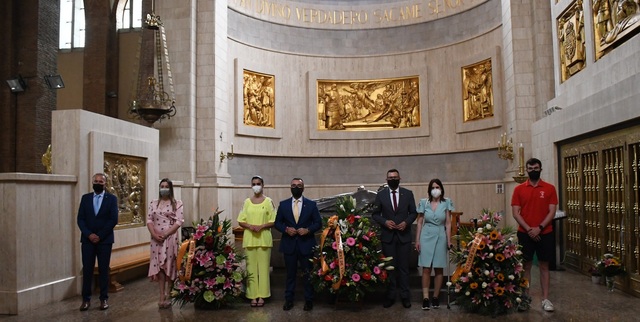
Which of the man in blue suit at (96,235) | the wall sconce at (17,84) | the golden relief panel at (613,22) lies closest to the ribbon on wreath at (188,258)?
the man in blue suit at (96,235)

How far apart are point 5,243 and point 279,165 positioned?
402 inches

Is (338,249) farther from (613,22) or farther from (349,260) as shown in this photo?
(613,22)

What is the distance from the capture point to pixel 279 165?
16.7 metres

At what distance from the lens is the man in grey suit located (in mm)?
6879

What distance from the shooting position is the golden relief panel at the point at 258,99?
15797 mm

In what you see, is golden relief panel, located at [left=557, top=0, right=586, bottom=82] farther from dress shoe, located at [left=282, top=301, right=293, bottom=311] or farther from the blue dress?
dress shoe, located at [left=282, top=301, right=293, bottom=311]

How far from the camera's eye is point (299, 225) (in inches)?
274

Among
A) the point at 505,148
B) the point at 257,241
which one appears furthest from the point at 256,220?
the point at 505,148

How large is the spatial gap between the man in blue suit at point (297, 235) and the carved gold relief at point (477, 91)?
9531mm

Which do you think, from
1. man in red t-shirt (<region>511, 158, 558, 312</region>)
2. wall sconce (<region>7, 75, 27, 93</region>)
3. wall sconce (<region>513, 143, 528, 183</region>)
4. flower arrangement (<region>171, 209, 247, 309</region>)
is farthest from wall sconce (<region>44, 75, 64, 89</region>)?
man in red t-shirt (<region>511, 158, 558, 312</region>)

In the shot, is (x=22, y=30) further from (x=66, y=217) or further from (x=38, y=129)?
(x=66, y=217)

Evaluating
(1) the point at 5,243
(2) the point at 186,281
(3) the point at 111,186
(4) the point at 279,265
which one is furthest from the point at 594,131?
(1) the point at 5,243

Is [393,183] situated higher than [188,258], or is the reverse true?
[393,183]

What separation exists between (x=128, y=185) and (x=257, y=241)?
3495mm
